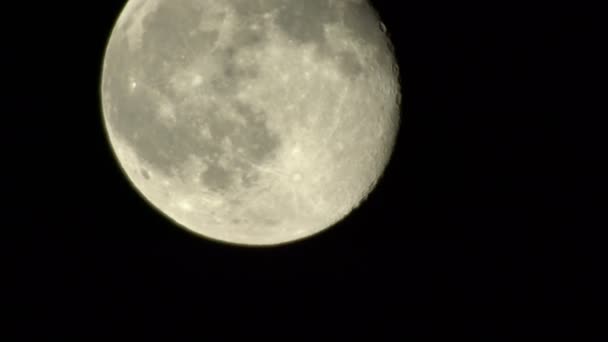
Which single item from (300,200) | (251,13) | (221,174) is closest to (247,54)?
(251,13)

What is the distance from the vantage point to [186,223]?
5.04m

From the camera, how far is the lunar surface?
13.3 ft

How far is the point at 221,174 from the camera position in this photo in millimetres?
4316

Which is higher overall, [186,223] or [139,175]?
[139,175]

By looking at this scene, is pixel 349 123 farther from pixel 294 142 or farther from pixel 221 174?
pixel 221 174

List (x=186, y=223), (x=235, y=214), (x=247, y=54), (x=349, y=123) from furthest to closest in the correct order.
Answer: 1. (x=186, y=223)
2. (x=235, y=214)
3. (x=349, y=123)
4. (x=247, y=54)

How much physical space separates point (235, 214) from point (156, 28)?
5.03 feet

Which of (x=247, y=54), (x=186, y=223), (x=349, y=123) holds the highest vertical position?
(x=247, y=54)

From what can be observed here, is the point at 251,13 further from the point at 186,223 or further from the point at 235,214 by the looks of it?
the point at 186,223

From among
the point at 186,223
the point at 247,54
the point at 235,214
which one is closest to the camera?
the point at 247,54

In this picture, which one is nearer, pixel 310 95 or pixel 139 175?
pixel 310 95

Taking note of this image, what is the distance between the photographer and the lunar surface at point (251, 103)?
159 inches

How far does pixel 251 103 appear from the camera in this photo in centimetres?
404

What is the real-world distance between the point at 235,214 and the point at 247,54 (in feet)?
4.28
